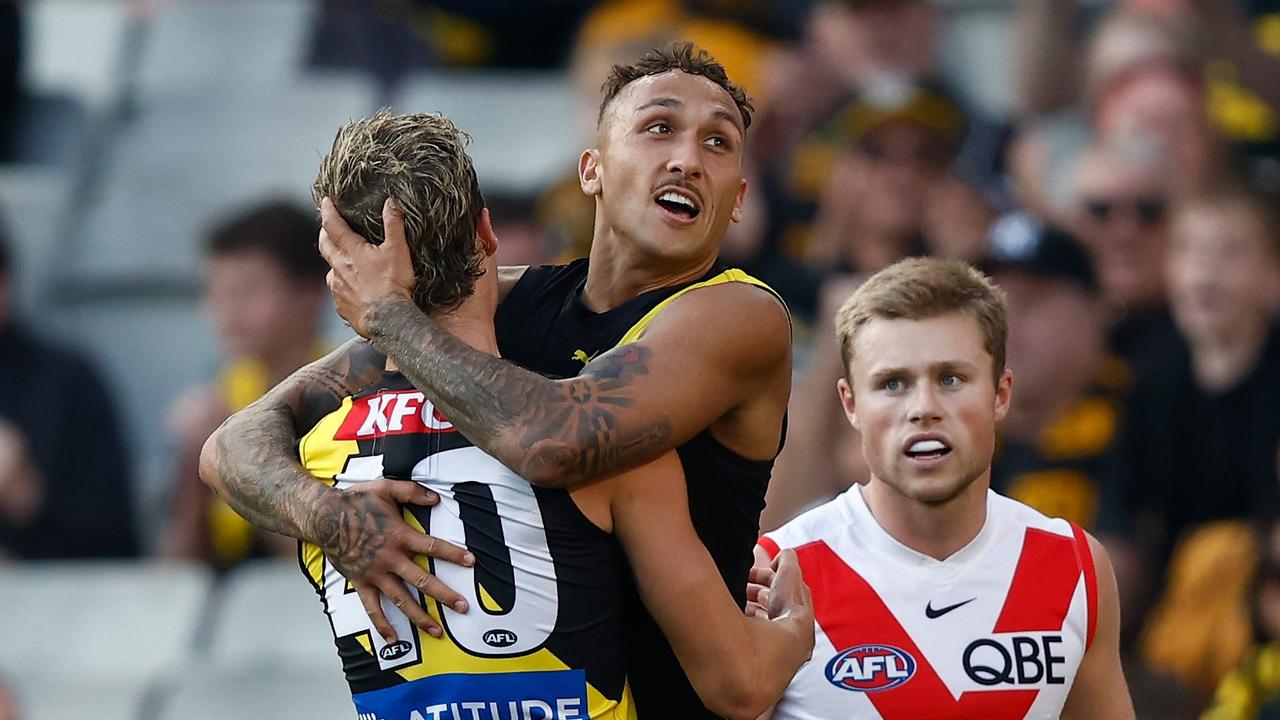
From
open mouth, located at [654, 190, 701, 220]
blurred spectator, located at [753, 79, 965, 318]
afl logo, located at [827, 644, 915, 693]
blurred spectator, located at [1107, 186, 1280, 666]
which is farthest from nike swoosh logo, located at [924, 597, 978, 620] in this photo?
blurred spectator, located at [753, 79, 965, 318]

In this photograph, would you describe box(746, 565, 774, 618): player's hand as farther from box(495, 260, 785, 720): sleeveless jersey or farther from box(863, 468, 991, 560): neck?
box(863, 468, 991, 560): neck

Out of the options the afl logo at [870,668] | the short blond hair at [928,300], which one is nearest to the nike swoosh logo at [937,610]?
the afl logo at [870,668]

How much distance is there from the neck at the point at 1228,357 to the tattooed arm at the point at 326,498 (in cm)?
446

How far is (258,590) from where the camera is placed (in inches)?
310

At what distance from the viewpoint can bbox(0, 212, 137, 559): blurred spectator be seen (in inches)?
333

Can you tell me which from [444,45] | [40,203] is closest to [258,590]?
[40,203]

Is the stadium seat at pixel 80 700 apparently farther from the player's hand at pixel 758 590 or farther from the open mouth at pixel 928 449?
the open mouth at pixel 928 449

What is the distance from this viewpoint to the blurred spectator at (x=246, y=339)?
8.16 m

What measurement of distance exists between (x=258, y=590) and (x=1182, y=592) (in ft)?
12.8

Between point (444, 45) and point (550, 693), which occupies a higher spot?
point (444, 45)

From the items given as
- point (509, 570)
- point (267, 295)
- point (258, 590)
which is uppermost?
point (509, 570)

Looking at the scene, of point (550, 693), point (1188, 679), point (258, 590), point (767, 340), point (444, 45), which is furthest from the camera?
point (444, 45)

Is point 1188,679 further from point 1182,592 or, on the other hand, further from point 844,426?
point 844,426

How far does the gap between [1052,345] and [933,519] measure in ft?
11.9
